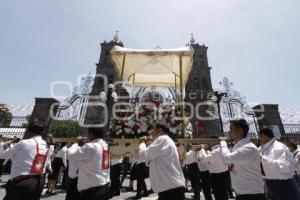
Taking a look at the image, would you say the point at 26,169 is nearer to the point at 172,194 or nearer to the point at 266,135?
the point at 172,194

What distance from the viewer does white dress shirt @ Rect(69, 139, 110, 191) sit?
4547mm

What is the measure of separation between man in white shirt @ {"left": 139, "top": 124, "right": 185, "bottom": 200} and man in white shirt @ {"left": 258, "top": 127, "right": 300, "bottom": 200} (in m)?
1.34

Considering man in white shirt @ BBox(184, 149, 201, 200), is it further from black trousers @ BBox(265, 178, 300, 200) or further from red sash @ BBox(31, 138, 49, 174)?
red sash @ BBox(31, 138, 49, 174)

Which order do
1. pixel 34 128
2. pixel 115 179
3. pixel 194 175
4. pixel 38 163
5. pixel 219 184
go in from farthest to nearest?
pixel 194 175 < pixel 115 179 < pixel 219 184 < pixel 34 128 < pixel 38 163

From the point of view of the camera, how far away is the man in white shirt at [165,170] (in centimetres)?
428

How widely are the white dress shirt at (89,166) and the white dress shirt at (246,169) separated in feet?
6.59

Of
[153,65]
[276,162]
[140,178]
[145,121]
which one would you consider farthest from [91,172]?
[153,65]

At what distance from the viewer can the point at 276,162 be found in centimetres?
454

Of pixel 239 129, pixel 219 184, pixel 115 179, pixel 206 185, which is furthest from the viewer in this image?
pixel 115 179

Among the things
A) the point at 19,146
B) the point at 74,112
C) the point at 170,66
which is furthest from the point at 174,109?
the point at 74,112

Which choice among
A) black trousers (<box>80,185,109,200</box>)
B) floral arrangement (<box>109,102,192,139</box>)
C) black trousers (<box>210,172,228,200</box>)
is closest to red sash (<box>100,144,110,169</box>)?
black trousers (<box>80,185,109,200</box>)

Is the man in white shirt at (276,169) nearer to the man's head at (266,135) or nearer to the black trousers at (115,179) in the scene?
the man's head at (266,135)

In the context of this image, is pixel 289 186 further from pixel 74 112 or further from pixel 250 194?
pixel 74 112

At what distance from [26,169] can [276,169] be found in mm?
3993
